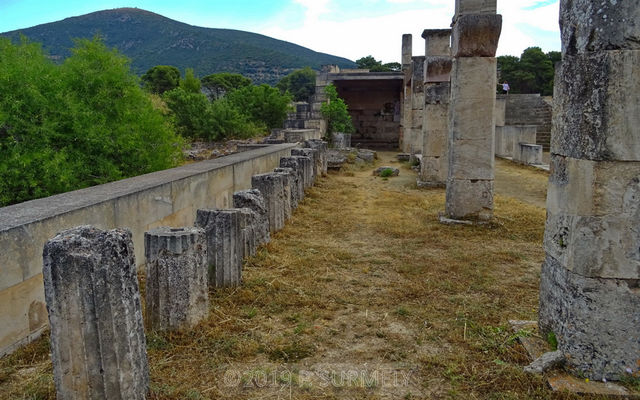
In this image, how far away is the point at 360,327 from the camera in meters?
4.50

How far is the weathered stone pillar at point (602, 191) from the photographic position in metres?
3.28

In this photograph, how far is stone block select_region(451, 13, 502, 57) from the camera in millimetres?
8227

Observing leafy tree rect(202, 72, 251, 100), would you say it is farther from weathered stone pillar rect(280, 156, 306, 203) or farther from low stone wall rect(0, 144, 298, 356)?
low stone wall rect(0, 144, 298, 356)

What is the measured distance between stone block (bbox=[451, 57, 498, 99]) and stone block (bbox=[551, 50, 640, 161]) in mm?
5066

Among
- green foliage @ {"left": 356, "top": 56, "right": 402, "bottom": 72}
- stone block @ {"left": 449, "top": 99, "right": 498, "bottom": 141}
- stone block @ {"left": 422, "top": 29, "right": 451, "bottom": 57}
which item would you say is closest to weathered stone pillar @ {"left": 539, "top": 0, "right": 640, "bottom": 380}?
stone block @ {"left": 449, "top": 99, "right": 498, "bottom": 141}

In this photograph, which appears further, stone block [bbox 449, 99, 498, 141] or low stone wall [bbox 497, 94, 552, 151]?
low stone wall [bbox 497, 94, 552, 151]

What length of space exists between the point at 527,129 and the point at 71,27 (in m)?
94.3

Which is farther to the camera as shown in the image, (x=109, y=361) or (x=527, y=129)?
(x=527, y=129)

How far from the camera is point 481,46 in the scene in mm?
8328

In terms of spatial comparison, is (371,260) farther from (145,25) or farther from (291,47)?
(145,25)

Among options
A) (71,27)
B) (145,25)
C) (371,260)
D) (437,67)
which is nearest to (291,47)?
(145,25)

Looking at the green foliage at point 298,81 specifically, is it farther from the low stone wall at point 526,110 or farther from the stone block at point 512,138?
the stone block at point 512,138

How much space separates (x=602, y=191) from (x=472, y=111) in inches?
213

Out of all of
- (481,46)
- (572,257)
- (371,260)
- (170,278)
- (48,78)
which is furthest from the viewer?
(481,46)
